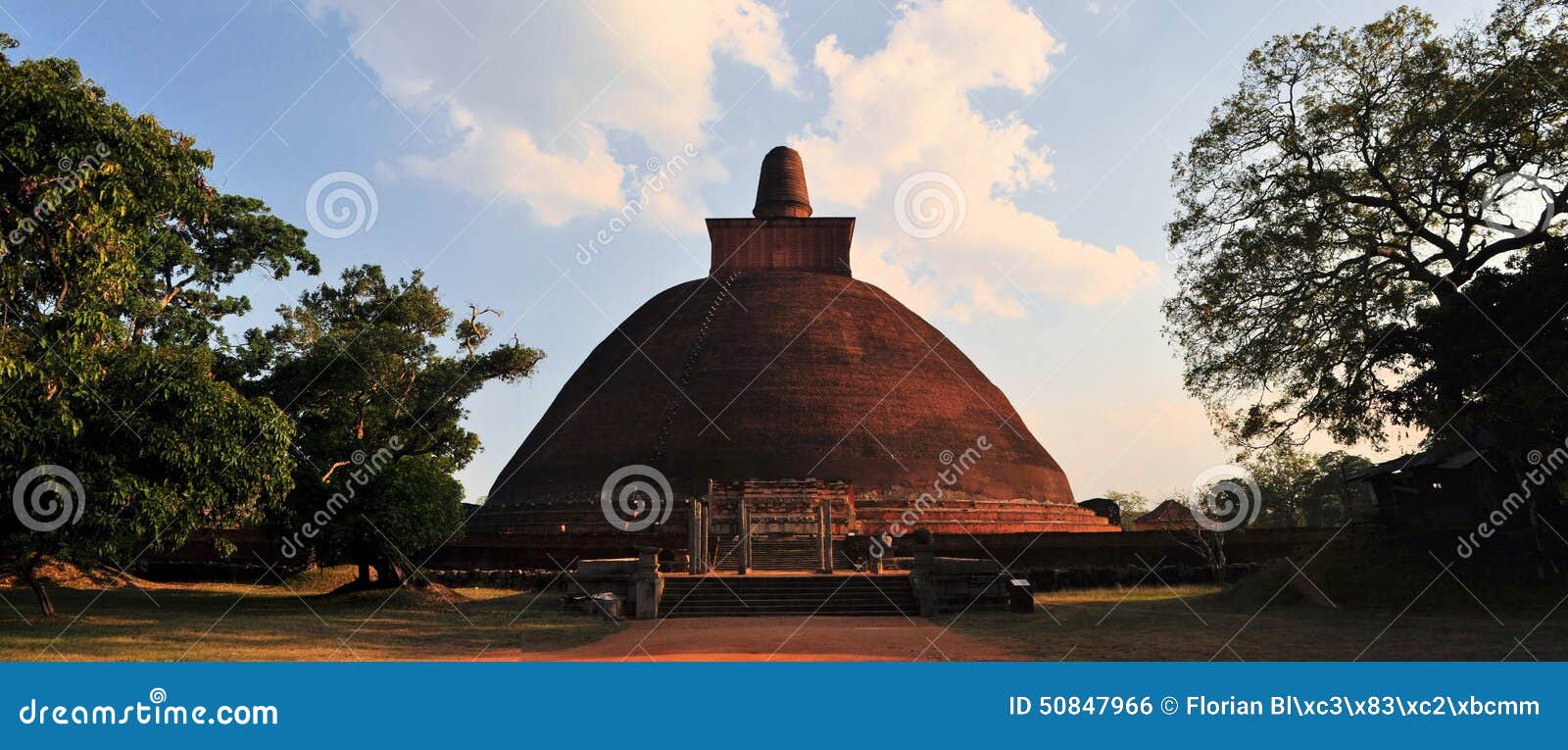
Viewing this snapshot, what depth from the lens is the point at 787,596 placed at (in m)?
16.5

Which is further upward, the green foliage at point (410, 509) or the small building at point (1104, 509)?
the small building at point (1104, 509)

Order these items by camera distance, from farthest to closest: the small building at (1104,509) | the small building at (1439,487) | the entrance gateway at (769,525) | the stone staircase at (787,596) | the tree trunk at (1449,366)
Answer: the small building at (1104,509), the entrance gateway at (769,525), the stone staircase at (787,596), the small building at (1439,487), the tree trunk at (1449,366)

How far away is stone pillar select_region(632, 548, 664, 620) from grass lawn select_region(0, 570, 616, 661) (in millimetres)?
777

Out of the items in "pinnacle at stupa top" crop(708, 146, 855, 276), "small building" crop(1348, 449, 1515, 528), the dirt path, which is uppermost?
"pinnacle at stupa top" crop(708, 146, 855, 276)

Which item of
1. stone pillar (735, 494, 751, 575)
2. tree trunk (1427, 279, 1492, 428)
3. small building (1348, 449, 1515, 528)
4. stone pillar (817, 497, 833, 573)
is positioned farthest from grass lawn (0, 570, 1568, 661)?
stone pillar (817, 497, 833, 573)

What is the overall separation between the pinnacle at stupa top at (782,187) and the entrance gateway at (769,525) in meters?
14.5

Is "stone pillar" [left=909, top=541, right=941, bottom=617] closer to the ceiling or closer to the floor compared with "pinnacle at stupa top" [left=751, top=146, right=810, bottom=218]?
closer to the floor

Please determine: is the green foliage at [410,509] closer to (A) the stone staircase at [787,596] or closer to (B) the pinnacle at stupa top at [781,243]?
(A) the stone staircase at [787,596]

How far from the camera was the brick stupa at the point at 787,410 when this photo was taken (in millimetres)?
27766

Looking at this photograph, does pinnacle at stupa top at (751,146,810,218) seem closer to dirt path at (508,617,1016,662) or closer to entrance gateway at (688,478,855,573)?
entrance gateway at (688,478,855,573)

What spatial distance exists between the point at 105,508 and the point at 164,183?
13.6 ft

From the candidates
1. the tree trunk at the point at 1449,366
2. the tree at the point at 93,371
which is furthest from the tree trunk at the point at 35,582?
the tree trunk at the point at 1449,366

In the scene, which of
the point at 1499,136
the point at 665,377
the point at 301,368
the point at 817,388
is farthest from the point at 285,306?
the point at 1499,136

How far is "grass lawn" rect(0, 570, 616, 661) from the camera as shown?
11.0 meters
